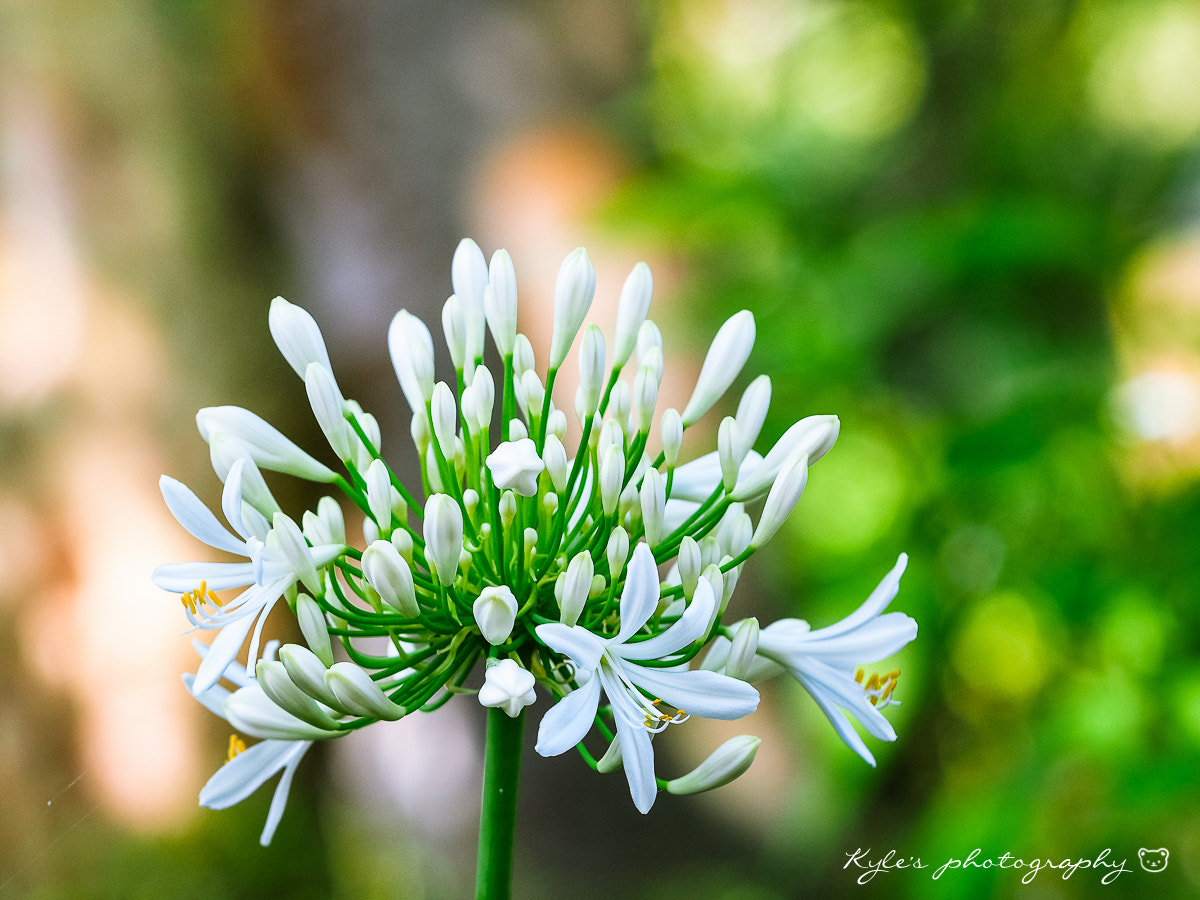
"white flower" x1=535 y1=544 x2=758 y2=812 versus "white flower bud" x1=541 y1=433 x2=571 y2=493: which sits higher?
"white flower bud" x1=541 y1=433 x2=571 y2=493

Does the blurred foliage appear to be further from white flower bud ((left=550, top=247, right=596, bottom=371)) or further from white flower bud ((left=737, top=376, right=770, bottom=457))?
white flower bud ((left=550, top=247, right=596, bottom=371))

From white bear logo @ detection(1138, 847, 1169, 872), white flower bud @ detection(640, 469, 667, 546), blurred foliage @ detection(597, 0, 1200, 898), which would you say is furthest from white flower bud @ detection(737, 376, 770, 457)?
white bear logo @ detection(1138, 847, 1169, 872)

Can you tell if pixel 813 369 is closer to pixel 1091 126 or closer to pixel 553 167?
pixel 553 167

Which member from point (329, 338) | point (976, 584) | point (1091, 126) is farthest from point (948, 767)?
point (1091, 126)

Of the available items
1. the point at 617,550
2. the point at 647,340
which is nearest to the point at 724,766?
the point at 617,550

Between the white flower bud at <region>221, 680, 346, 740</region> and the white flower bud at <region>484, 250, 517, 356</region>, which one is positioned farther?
the white flower bud at <region>484, 250, 517, 356</region>

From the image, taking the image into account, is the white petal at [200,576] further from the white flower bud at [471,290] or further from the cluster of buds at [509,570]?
the white flower bud at [471,290]

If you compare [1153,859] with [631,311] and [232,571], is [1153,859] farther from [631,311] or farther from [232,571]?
[232,571]
